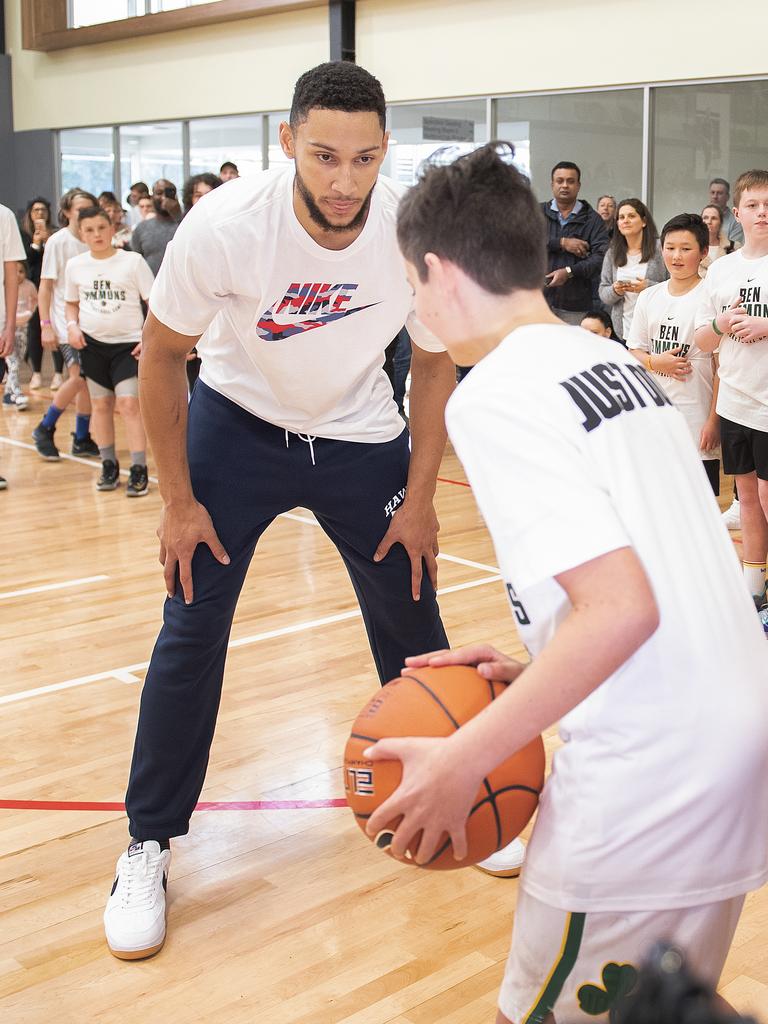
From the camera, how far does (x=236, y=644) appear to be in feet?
15.6

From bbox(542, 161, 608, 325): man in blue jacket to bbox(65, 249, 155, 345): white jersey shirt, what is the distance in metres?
2.78

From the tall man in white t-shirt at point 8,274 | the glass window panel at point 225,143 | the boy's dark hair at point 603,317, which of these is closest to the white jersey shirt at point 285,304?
the tall man in white t-shirt at point 8,274

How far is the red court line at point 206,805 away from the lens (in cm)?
334

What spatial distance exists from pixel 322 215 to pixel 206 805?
174 cm

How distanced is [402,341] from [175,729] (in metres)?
5.76

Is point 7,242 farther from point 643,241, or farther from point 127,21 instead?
point 127,21

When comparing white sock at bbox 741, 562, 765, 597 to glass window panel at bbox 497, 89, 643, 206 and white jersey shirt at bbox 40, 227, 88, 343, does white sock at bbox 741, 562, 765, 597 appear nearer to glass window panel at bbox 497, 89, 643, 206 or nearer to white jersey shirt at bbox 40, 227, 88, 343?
glass window panel at bbox 497, 89, 643, 206

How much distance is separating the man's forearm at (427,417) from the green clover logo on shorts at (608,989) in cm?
151

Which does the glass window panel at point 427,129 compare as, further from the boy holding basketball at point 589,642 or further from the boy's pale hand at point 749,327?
the boy holding basketball at point 589,642

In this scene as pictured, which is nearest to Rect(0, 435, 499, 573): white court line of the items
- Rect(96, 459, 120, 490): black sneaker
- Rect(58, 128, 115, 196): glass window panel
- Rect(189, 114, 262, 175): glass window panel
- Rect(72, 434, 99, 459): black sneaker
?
Rect(72, 434, 99, 459): black sneaker

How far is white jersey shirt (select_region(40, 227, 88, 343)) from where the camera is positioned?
9.33 m

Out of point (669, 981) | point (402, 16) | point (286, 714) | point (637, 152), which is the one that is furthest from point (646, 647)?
point (402, 16)

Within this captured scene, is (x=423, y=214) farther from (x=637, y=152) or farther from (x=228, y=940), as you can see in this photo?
(x=637, y=152)

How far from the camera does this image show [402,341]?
8.24 meters
